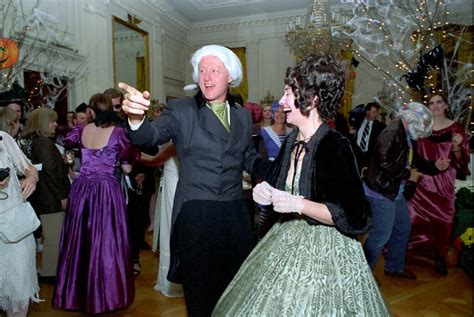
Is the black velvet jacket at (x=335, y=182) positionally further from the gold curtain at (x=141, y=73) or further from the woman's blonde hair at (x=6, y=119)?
the gold curtain at (x=141, y=73)

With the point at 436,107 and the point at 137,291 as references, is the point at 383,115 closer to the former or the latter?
the point at 436,107

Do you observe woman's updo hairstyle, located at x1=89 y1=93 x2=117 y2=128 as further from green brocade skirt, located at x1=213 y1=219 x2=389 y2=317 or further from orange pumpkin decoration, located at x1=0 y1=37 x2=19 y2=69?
orange pumpkin decoration, located at x1=0 y1=37 x2=19 y2=69

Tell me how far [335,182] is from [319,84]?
36 cm

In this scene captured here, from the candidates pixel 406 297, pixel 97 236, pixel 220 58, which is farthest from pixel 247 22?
pixel 220 58

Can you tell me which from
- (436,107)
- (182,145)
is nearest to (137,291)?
(182,145)

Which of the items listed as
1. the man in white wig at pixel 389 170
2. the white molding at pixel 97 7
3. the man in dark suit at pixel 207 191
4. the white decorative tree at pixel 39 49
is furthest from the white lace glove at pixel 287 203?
the white molding at pixel 97 7

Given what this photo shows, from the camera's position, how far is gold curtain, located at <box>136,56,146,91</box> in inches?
339

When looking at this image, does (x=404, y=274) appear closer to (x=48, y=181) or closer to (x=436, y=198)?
(x=436, y=198)

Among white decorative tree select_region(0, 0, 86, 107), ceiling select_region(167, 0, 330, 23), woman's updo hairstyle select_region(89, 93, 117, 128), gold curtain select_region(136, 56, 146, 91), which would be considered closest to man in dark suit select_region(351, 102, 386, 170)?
ceiling select_region(167, 0, 330, 23)

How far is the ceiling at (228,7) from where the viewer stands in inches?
369

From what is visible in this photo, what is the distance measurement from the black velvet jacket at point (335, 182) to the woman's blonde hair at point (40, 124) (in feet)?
8.30

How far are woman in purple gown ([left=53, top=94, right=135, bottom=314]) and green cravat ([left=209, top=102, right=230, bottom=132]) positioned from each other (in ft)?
3.25

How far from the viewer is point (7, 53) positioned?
4.12 metres

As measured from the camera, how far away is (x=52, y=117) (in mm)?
3283
